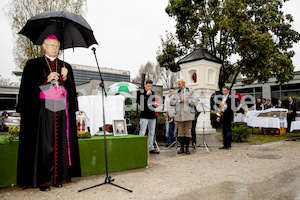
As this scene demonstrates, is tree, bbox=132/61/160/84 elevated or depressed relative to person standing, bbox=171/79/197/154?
elevated

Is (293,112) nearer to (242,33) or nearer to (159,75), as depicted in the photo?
(242,33)

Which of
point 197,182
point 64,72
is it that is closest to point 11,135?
point 64,72

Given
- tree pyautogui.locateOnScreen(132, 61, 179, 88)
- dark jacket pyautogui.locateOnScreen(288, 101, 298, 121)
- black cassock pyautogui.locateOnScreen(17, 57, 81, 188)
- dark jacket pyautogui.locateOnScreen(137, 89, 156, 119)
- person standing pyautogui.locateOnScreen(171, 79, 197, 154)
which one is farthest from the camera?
tree pyautogui.locateOnScreen(132, 61, 179, 88)

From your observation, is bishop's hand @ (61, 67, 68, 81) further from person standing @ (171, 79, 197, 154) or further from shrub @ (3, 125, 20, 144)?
person standing @ (171, 79, 197, 154)

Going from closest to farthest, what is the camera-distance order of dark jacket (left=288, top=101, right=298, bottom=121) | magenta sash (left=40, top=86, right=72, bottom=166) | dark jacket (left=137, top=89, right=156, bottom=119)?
magenta sash (left=40, top=86, right=72, bottom=166), dark jacket (left=137, top=89, right=156, bottom=119), dark jacket (left=288, top=101, right=298, bottom=121)

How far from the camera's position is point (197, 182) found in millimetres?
4281

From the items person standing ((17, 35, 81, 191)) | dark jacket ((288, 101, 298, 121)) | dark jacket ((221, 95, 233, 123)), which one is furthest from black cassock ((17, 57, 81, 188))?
dark jacket ((288, 101, 298, 121))

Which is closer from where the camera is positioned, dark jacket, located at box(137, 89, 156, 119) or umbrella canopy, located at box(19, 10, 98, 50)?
umbrella canopy, located at box(19, 10, 98, 50)

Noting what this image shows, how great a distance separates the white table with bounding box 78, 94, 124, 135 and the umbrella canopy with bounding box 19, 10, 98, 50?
2.95 metres

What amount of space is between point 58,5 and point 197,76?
11487mm

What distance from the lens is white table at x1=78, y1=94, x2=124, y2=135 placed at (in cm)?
724

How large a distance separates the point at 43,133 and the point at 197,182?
2.84 meters

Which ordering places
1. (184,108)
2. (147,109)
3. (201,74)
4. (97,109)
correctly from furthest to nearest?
(201,74)
(97,109)
(147,109)
(184,108)

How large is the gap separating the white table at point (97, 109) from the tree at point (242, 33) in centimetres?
966
